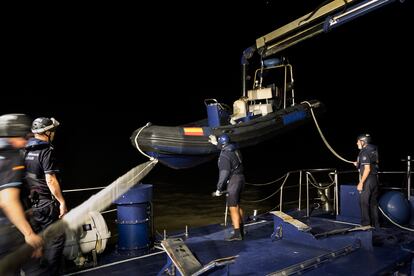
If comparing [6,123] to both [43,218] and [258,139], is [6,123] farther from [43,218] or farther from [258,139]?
[258,139]

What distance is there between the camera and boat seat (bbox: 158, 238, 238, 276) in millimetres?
3937

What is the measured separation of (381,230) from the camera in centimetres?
625

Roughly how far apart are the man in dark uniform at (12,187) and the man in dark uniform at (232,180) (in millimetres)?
3317

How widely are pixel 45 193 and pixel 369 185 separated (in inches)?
195

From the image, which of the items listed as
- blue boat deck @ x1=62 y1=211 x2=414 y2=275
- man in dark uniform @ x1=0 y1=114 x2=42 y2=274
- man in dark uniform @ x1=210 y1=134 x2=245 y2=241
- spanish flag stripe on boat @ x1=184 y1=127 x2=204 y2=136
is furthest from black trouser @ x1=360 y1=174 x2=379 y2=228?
man in dark uniform @ x1=0 y1=114 x2=42 y2=274

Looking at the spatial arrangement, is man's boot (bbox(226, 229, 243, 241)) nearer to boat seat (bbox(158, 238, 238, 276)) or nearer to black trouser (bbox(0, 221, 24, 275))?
boat seat (bbox(158, 238, 238, 276))

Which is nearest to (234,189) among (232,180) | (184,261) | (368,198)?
(232,180)

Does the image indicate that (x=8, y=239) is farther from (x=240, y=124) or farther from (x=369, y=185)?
(x=369, y=185)

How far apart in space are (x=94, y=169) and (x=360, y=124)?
5831cm

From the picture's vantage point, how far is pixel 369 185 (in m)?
6.33

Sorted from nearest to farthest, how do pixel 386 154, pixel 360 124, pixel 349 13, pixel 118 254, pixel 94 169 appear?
pixel 118 254, pixel 349 13, pixel 94 169, pixel 386 154, pixel 360 124

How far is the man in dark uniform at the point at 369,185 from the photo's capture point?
6.29m

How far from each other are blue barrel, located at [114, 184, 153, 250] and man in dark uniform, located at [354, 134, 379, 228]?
3.49 m

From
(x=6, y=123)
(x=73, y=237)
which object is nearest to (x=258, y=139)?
(x=73, y=237)
